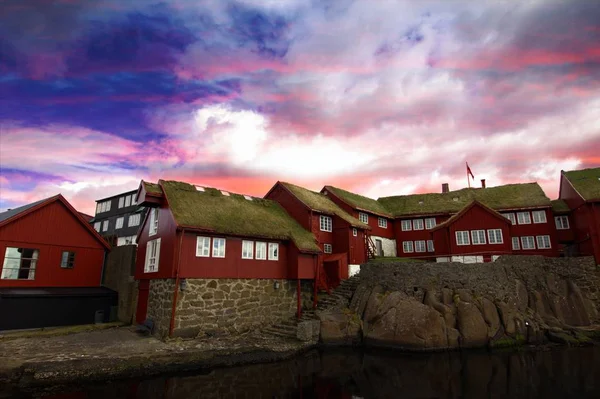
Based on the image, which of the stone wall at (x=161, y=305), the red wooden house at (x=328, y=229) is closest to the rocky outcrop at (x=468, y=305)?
the red wooden house at (x=328, y=229)

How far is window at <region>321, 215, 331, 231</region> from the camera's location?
3192 centimetres

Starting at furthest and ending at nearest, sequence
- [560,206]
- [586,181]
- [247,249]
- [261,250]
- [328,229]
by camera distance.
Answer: [560,206]
[586,181]
[328,229]
[261,250]
[247,249]

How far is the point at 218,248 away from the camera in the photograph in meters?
22.6

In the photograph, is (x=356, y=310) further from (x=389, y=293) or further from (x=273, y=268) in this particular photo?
(x=273, y=268)

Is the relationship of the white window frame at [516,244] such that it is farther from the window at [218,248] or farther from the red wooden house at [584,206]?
the window at [218,248]

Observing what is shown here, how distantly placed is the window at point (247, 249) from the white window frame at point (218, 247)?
4.85 feet

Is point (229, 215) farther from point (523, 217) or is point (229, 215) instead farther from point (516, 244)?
point (523, 217)

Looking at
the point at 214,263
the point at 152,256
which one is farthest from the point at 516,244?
the point at 152,256

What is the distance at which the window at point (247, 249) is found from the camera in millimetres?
23859

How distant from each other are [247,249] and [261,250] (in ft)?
3.79

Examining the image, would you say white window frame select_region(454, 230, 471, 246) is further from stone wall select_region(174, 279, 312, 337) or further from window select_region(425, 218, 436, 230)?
stone wall select_region(174, 279, 312, 337)

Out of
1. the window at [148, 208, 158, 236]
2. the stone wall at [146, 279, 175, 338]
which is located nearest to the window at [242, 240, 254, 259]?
the stone wall at [146, 279, 175, 338]

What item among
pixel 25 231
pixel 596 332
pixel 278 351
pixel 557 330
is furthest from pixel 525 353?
pixel 25 231

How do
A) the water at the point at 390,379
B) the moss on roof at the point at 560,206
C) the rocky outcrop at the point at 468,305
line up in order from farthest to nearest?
the moss on roof at the point at 560,206 < the rocky outcrop at the point at 468,305 < the water at the point at 390,379
